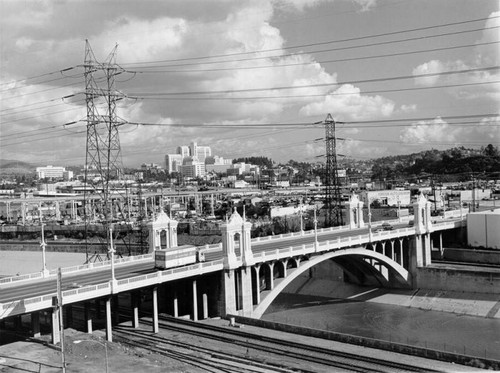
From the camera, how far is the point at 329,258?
175 ft

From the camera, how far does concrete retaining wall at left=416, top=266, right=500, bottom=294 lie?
60.7 m

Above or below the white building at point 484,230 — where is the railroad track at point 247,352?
below

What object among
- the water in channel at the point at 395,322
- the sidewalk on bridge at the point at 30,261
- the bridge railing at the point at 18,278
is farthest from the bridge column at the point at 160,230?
the sidewalk on bridge at the point at 30,261

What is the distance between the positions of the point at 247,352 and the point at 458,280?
132 ft

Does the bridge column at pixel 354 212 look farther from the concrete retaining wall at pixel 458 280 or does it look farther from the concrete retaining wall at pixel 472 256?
the concrete retaining wall at pixel 472 256

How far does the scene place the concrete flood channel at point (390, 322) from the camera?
1890 inches

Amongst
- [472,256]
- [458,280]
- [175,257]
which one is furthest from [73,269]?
[472,256]

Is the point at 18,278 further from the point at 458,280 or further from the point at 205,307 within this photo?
the point at 458,280

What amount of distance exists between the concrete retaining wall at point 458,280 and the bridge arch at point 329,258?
198 centimetres

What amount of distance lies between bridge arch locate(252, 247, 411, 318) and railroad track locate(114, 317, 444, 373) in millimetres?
9222

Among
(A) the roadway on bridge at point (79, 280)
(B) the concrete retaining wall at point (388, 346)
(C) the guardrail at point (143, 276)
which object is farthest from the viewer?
(A) the roadway on bridge at point (79, 280)

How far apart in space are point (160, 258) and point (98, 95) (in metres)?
17.0

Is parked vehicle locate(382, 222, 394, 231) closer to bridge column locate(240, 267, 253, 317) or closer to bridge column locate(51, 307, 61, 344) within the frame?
bridge column locate(240, 267, 253, 317)

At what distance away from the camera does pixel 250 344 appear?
107 ft
